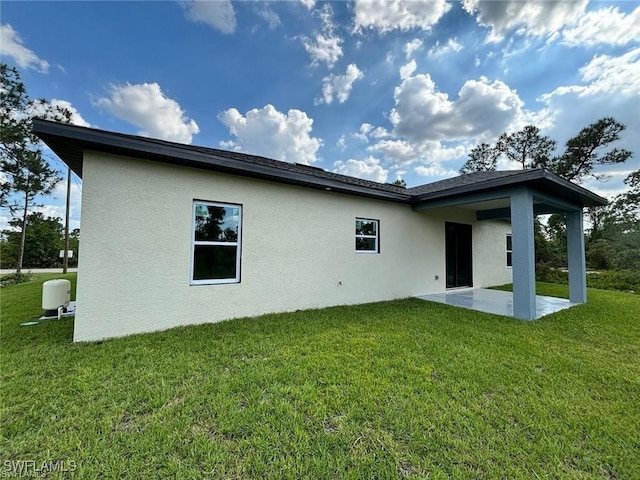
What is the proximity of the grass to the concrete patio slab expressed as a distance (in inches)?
80.5

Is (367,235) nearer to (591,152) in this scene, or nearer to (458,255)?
(458,255)

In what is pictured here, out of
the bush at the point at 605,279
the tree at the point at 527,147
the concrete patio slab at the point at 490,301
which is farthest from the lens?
the tree at the point at 527,147

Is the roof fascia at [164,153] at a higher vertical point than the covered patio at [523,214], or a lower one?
higher

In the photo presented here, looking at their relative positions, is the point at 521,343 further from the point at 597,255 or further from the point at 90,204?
the point at 597,255

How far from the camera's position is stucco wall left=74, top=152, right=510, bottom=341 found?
14.0 feet

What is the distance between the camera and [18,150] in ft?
41.4

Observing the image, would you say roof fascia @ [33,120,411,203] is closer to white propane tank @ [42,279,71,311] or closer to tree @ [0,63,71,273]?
white propane tank @ [42,279,71,311]

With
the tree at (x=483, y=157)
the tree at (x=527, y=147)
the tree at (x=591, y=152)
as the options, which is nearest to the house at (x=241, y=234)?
the tree at (x=591, y=152)

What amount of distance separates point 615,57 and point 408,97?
256 inches

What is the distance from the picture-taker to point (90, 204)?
4191 millimetres

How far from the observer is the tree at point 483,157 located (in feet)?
67.7

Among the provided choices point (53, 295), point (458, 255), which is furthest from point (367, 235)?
point (53, 295)

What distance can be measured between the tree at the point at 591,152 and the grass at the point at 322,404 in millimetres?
17918

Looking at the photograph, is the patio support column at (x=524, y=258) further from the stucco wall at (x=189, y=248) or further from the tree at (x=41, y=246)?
the tree at (x=41, y=246)
